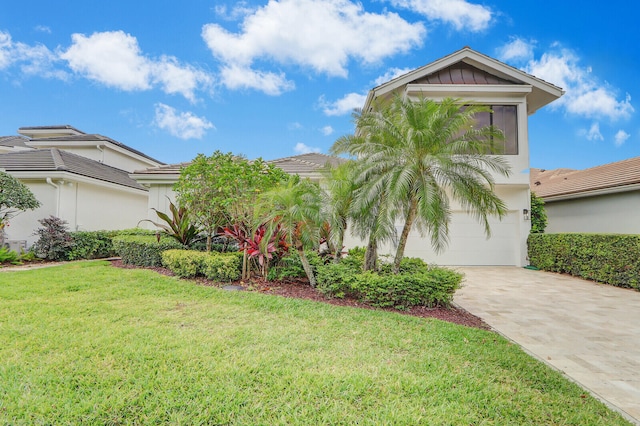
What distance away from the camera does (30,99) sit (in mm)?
20109

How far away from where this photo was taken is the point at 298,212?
22.2 feet

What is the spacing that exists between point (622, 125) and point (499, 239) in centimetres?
1237

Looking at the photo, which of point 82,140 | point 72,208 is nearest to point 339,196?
point 72,208

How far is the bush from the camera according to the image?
11.0m

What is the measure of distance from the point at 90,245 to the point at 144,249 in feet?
12.3

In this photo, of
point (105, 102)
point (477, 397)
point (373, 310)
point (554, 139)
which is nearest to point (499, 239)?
point (554, 139)

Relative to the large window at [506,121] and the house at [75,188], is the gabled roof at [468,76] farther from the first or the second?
the house at [75,188]

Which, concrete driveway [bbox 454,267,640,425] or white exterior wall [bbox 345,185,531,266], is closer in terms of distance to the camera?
concrete driveway [bbox 454,267,640,425]

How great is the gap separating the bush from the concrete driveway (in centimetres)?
1300

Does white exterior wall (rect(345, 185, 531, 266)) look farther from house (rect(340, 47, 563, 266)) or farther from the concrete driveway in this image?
the concrete driveway

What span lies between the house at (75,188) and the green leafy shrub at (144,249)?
4292mm

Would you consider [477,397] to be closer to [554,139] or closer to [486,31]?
[486,31]

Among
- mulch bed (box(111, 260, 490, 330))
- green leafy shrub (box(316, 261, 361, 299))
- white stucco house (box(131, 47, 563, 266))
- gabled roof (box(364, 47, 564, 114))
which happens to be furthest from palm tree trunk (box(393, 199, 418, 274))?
gabled roof (box(364, 47, 564, 114))

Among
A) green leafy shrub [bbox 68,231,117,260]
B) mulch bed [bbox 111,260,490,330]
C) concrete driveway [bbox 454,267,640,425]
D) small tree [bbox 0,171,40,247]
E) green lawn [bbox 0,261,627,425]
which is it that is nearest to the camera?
green lawn [bbox 0,261,627,425]
